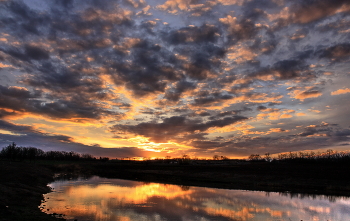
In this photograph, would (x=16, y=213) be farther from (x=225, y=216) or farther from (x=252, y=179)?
(x=252, y=179)

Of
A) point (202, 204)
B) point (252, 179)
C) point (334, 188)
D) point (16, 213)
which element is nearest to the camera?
point (16, 213)

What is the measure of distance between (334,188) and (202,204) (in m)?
35.7

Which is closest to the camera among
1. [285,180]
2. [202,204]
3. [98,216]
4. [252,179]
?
[98,216]

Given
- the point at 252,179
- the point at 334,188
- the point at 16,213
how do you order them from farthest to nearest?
the point at 252,179
the point at 334,188
the point at 16,213

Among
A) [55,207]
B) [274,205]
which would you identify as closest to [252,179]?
[274,205]

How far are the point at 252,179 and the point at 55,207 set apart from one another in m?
53.4

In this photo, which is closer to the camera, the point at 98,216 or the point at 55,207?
the point at 98,216

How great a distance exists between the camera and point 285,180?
5950 centimetres

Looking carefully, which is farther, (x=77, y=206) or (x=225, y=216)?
(x=77, y=206)

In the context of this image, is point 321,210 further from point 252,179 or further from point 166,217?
point 252,179

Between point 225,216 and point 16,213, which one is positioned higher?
point 16,213

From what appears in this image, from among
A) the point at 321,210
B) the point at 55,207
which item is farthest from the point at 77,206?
the point at 321,210

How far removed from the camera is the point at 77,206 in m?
→ 27.6

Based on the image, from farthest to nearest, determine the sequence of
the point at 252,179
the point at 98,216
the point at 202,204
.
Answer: the point at 252,179
the point at 202,204
the point at 98,216
